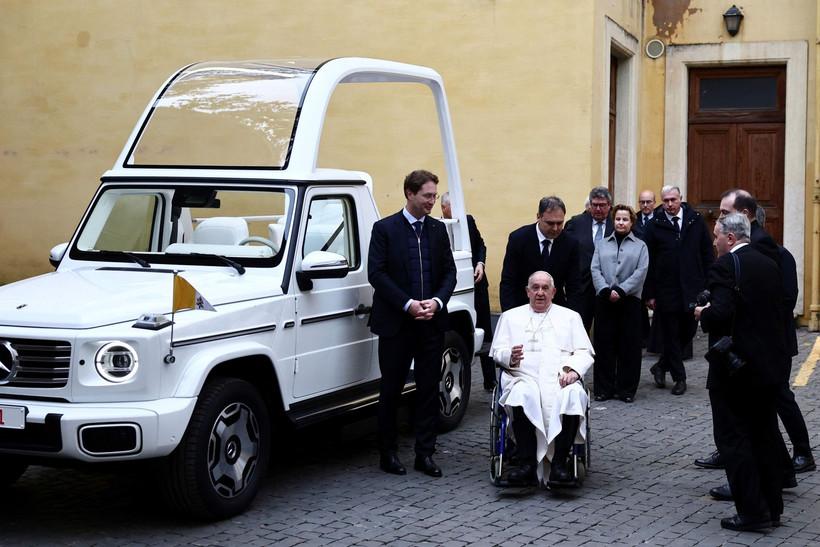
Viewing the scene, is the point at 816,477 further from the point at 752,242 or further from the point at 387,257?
the point at 387,257

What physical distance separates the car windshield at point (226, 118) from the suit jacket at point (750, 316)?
2857 millimetres

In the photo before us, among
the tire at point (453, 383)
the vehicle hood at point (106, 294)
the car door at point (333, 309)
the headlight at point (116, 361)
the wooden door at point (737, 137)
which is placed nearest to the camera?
the headlight at point (116, 361)

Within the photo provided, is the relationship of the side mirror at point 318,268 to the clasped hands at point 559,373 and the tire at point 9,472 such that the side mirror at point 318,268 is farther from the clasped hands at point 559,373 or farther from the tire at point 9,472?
the tire at point 9,472

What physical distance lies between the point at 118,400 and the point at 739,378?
3199mm

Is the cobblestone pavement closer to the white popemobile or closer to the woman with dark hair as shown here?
the white popemobile

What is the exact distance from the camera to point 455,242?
991cm

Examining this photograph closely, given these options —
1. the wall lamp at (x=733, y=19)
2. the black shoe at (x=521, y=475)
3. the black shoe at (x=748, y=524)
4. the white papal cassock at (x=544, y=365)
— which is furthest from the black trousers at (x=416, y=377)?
the wall lamp at (x=733, y=19)

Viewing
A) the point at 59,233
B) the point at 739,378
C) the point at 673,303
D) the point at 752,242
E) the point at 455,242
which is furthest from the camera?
the point at 59,233

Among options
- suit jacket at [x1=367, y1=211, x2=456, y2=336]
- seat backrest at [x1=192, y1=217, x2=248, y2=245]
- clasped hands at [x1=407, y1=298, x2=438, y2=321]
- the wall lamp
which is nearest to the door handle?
suit jacket at [x1=367, y1=211, x2=456, y2=336]

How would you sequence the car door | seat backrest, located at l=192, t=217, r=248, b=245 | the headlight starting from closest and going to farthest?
the headlight → the car door → seat backrest, located at l=192, t=217, r=248, b=245

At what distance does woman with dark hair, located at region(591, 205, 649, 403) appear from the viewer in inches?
423

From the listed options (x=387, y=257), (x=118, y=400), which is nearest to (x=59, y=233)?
(x=387, y=257)

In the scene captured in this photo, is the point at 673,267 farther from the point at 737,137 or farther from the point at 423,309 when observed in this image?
the point at 737,137

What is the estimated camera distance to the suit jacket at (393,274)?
25.6 feet
